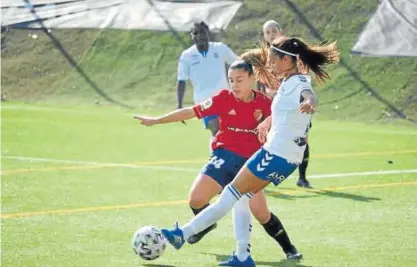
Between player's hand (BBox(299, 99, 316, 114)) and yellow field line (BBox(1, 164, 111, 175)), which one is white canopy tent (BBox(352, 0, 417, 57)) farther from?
player's hand (BBox(299, 99, 316, 114))

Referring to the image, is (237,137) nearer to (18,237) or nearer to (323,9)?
(18,237)

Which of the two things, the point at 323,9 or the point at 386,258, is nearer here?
the point at 386,258

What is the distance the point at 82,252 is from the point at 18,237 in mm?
992

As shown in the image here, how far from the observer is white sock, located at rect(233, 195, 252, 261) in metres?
8.81

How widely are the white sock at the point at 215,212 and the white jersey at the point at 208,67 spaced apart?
8.10m

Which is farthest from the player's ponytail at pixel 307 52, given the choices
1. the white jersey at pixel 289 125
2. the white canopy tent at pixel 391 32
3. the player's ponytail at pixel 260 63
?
the white canopy tent at pixel 391 32

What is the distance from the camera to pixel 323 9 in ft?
93.2

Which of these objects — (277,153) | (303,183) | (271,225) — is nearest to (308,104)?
(277,153)

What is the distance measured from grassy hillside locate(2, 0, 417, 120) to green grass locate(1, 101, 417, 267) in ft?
8.27

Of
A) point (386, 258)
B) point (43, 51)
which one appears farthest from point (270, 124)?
point (43, 51)

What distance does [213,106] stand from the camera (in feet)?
30.4

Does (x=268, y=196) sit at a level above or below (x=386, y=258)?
below

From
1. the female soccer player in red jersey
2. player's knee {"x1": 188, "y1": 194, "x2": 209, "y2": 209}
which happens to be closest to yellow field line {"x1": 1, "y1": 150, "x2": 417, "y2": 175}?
player's knee {"x1": 188, "y1": 194, "x2": 209, "y2": 209}

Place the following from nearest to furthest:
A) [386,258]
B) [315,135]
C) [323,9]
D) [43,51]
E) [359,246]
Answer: [386,258]
[359,246]
[315,135]
[323,9]
[43,51]
